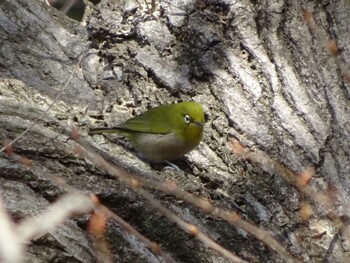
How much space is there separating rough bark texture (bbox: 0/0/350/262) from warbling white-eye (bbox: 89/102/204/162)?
0.06 meters

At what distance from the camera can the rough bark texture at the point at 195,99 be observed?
280 cm

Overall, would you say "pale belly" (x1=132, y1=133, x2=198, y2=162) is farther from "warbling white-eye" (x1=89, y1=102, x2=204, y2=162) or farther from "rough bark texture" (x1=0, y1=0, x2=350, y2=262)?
"rough bark texture" (x1=0, y1=0, x2=350, y2=262)

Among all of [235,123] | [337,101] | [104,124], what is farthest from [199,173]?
[337,101]

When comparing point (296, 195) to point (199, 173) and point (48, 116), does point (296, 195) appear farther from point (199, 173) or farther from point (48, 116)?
point (48, 116)

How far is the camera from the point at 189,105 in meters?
3.63

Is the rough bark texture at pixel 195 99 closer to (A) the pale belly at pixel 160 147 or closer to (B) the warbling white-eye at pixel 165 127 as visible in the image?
(B) the warbling white-eye at pixel 165 127

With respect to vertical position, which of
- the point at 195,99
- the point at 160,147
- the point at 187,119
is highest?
the point at 195,99

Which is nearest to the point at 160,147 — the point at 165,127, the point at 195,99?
the point at 165,127

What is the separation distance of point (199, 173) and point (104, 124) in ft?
1.76

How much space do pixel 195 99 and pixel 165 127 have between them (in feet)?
2.28

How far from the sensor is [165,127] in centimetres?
429

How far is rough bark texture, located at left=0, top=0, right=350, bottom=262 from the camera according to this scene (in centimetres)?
280

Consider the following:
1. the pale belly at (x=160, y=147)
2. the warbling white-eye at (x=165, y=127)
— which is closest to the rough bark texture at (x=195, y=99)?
the warbling white-eye at (x=165, y=127)

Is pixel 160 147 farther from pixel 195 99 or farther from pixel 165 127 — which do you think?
pixel 195 99
